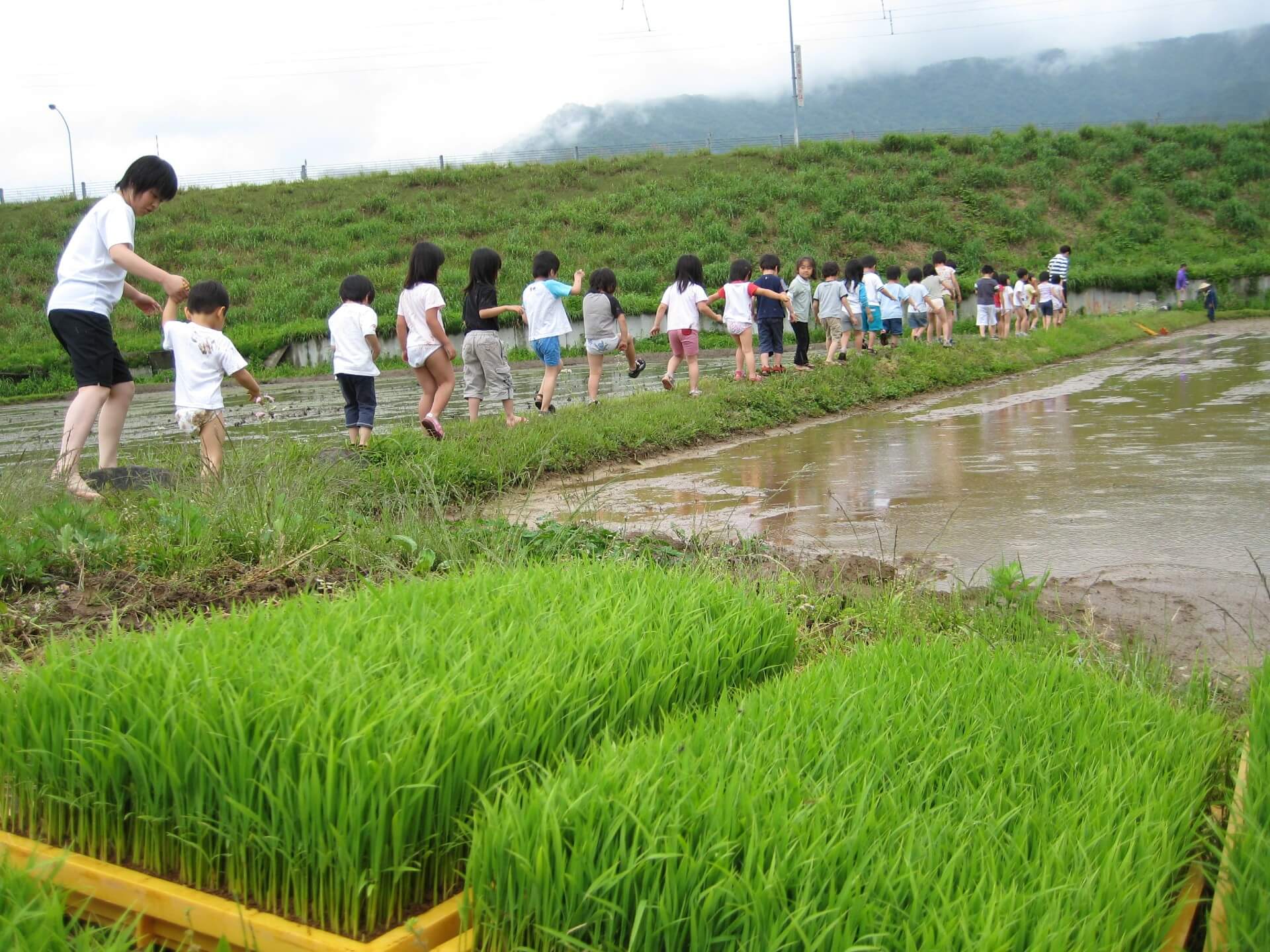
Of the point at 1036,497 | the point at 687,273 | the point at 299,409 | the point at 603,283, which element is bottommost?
the point at 1036,497

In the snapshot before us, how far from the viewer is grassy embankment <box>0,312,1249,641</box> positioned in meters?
4.10

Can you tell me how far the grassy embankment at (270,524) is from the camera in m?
4.10

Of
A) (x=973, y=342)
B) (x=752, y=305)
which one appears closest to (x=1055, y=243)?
→ (x=973, y=342)

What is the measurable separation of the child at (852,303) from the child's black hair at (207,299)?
968 centimetres

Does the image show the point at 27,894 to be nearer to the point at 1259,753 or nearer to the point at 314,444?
the point at 1259,753

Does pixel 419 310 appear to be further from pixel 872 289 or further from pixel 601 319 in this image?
pixel 872 289

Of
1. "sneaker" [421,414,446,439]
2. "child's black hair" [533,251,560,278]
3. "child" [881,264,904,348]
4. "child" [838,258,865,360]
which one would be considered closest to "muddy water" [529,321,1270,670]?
"sneaker" [421,414,446,439]

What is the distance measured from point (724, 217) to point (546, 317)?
29.4 metres

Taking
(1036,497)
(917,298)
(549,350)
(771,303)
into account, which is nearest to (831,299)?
(771,303)

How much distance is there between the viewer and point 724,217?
129 feet

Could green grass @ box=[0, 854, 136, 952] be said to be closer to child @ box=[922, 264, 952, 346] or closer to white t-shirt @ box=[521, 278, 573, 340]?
white t-shirt @ box=[521, 278, 573, 340]

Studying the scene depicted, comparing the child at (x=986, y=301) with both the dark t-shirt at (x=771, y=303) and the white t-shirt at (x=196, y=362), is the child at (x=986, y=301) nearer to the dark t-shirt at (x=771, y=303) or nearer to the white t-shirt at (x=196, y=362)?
the dark t-shirt at (x=771, y=303)

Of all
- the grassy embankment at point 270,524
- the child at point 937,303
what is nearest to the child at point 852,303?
the child at point 937,303

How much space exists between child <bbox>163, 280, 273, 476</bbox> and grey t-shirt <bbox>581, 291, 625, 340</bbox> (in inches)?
208
